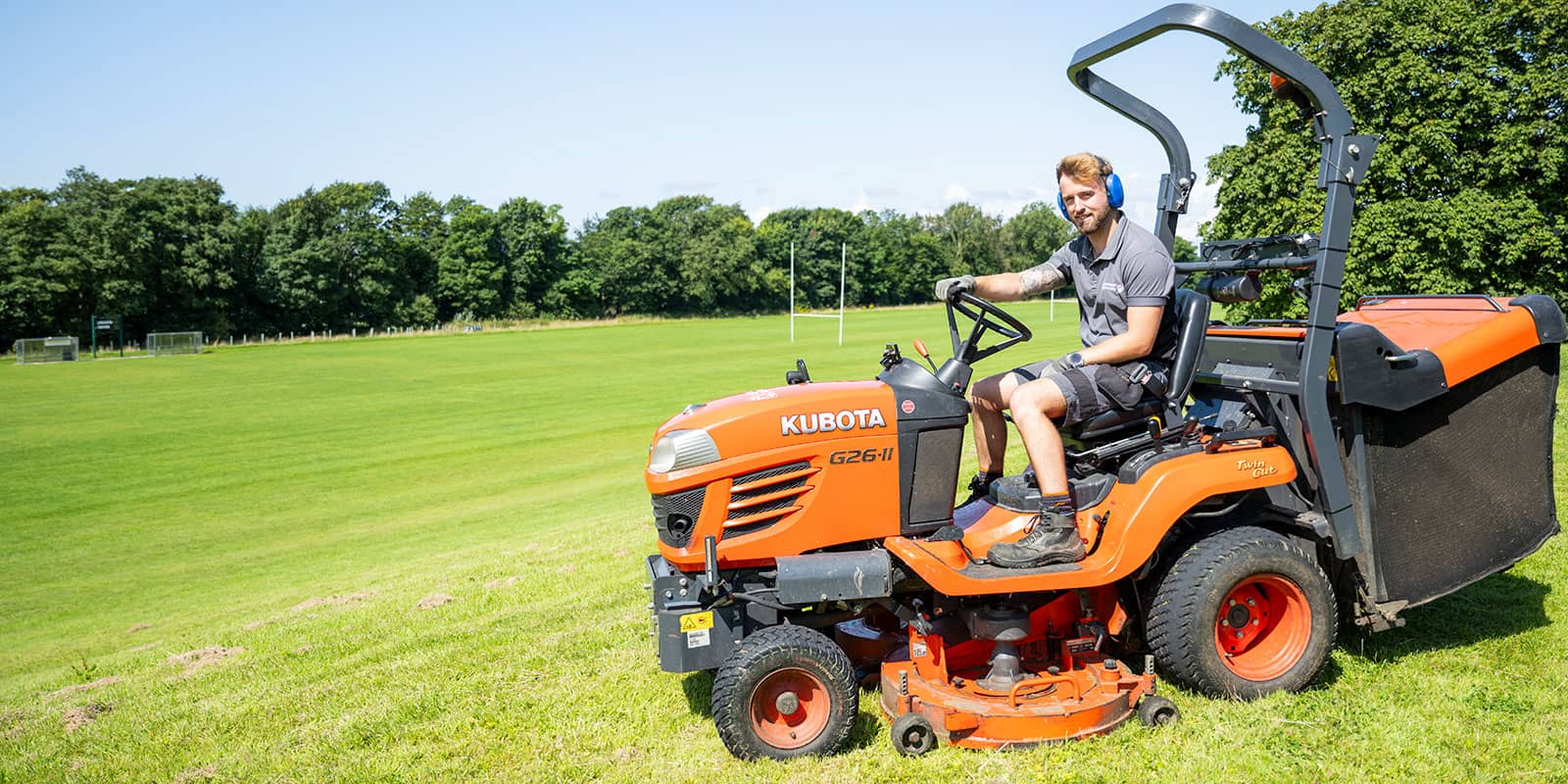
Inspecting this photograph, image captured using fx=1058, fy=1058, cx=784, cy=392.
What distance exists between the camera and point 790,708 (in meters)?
4.38

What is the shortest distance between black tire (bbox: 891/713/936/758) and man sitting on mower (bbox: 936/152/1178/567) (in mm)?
740

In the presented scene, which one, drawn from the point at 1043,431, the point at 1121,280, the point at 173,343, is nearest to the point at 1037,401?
the point at 1043,431

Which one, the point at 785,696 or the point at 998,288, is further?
the point at 998,288

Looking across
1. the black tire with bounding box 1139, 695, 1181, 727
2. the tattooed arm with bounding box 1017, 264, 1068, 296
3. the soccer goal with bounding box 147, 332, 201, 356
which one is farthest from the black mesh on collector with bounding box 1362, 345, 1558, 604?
the soccer goal with bounding box 147, 332, 201, 356

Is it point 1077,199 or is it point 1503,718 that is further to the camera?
point 1077,199

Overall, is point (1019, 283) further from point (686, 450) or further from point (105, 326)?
point (105, 326)

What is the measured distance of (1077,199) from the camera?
4797mm

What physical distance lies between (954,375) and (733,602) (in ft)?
4.58

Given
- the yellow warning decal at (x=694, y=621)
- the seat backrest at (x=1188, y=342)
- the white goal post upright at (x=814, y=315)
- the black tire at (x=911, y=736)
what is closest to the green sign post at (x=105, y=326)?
the white goal post upright at (x=814, y=315)

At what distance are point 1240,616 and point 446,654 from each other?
14.0ft

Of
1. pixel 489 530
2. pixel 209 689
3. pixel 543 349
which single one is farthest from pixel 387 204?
pixel 209 689

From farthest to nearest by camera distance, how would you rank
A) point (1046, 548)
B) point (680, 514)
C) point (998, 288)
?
point (998, 288) → point (680, 514) → point (1046, 548)

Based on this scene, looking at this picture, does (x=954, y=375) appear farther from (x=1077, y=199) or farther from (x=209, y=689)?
(x=209, y=689)

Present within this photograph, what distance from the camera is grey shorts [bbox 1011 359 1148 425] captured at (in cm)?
460
